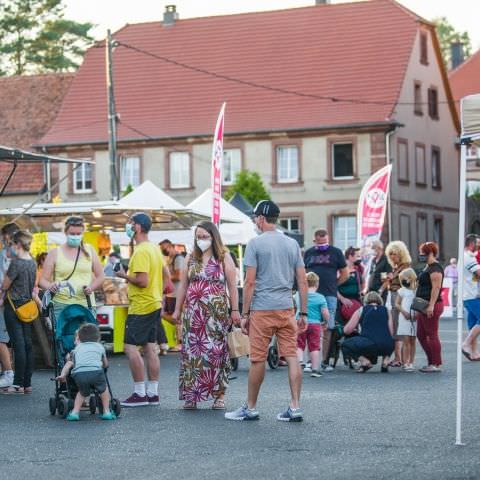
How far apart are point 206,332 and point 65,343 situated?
4.37ft

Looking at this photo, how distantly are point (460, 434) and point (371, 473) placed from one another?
1881 mm

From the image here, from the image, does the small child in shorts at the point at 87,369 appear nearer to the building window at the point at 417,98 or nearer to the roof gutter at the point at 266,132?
the roof gutter at the point at 266,132

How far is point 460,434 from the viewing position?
11.5 m

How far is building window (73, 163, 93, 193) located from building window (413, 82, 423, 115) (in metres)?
13.7

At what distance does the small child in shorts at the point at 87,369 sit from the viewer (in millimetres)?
13719

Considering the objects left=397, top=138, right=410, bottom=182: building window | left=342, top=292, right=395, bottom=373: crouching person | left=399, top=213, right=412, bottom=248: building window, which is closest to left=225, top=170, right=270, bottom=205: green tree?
left=397, top=138, right=410, bottom=182: building window

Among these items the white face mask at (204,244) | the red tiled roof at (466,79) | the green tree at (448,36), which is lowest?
the white face mask at (204,244)

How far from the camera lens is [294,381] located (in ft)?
43.5

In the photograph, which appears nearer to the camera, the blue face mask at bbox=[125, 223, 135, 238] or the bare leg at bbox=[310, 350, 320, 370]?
the blue face mask at bbox=[125, 223, 135, 238]

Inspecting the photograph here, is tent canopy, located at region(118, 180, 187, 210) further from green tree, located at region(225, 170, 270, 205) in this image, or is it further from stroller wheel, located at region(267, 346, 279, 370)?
green tree, located at region(225, 170, 270, 205)

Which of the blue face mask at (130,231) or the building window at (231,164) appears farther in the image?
the building window at (231,164)

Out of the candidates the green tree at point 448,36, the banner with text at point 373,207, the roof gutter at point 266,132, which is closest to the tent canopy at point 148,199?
the banner with text at point 373,207

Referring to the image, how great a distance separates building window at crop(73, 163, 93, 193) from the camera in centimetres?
6556

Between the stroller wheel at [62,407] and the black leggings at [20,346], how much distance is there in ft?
8.31
